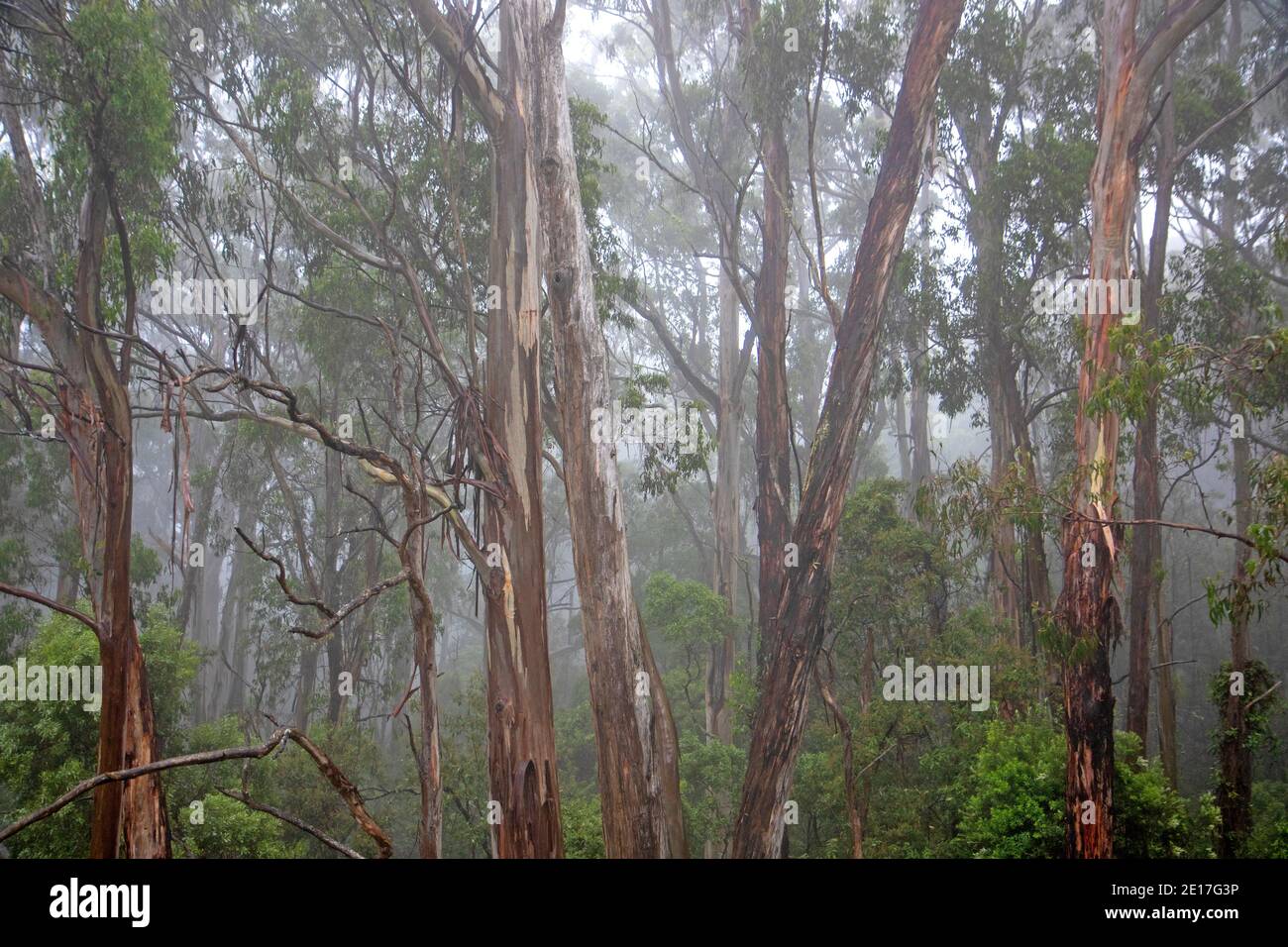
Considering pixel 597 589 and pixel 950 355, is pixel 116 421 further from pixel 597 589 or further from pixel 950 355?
pixel 950 355

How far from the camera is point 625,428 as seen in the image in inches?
354

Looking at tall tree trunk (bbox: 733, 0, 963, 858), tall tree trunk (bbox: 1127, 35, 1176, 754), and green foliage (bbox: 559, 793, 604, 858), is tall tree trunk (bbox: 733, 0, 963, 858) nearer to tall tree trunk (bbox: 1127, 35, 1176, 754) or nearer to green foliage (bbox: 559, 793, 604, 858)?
green foliage (bbox: 559, 793, 604, 858)

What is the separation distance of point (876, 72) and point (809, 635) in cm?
616

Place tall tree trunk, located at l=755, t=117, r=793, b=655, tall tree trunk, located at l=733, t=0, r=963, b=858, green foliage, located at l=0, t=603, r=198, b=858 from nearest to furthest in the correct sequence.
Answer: tall tree trunk, located at l=733, t=0, r=963, b=858 < green foliage, located at l=0, t=603, r=198, b=858 < tall tree trunk, located at l=755, t=117, r=793, b=655

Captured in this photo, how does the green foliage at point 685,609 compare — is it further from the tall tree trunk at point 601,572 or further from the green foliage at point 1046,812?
the green foliage at point 1046,812

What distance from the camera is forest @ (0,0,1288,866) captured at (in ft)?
19.9

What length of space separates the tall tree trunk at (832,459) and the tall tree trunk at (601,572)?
32.9 inches

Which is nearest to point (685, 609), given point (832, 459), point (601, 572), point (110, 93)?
point (832, 459)

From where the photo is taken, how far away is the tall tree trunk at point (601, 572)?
6.25m

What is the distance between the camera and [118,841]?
227 inches

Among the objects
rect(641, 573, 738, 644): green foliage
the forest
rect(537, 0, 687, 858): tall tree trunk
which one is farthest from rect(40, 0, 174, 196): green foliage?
rect(641, 573, 738, 644): green foliage

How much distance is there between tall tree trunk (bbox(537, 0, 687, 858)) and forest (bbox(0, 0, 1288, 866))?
32mm
